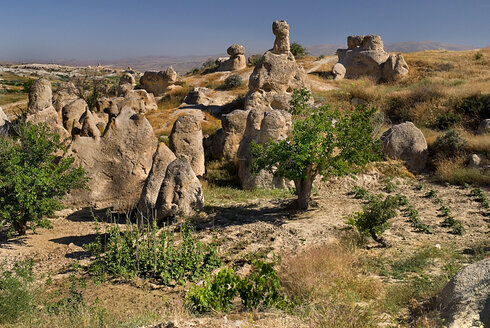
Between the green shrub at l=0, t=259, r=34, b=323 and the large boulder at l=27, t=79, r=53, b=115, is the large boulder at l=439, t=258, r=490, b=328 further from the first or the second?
the large boulder at l=27, t=79, r=53, b=115

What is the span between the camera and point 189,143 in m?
13.4

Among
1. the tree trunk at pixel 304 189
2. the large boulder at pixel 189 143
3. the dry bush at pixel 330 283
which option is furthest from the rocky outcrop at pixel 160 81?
the dry bush at pixel 330 283

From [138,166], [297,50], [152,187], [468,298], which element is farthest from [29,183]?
[297,50]

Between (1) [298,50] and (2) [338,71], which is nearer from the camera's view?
(2) [338,71]

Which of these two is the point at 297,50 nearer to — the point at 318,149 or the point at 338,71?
the point at 338,71

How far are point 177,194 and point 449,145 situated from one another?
408 inches

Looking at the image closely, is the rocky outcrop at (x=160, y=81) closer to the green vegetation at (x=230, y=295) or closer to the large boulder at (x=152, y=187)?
the large boulder at (x=152, y=187)

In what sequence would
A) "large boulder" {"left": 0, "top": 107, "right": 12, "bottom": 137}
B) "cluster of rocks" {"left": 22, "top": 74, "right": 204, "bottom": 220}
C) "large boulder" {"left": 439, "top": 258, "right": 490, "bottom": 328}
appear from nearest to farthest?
"large boulder" {"left": 439, "top": 258, "right": 490, "bottom": 328} < "cluster of rocks" {"left": 22, "top": 74, "right": 204, "bottom": 220} < "large boulder" {"left": 0, "top": 107, "right": 12, "bottom": 137}

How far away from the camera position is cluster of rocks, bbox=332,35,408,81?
95.6ft

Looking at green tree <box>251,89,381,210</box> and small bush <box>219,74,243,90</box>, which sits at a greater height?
small bush <box>219,74,243,90</box>

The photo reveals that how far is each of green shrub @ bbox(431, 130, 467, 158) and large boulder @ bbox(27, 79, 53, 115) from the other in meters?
16.3

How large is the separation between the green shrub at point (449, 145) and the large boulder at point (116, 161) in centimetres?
1031

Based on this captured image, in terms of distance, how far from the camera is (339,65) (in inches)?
1275

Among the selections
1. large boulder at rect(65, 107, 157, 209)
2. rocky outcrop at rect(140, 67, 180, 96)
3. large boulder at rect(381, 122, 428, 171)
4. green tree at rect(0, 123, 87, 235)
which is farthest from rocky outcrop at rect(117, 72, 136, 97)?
green tree at rect(0, 123, 87, 235)
